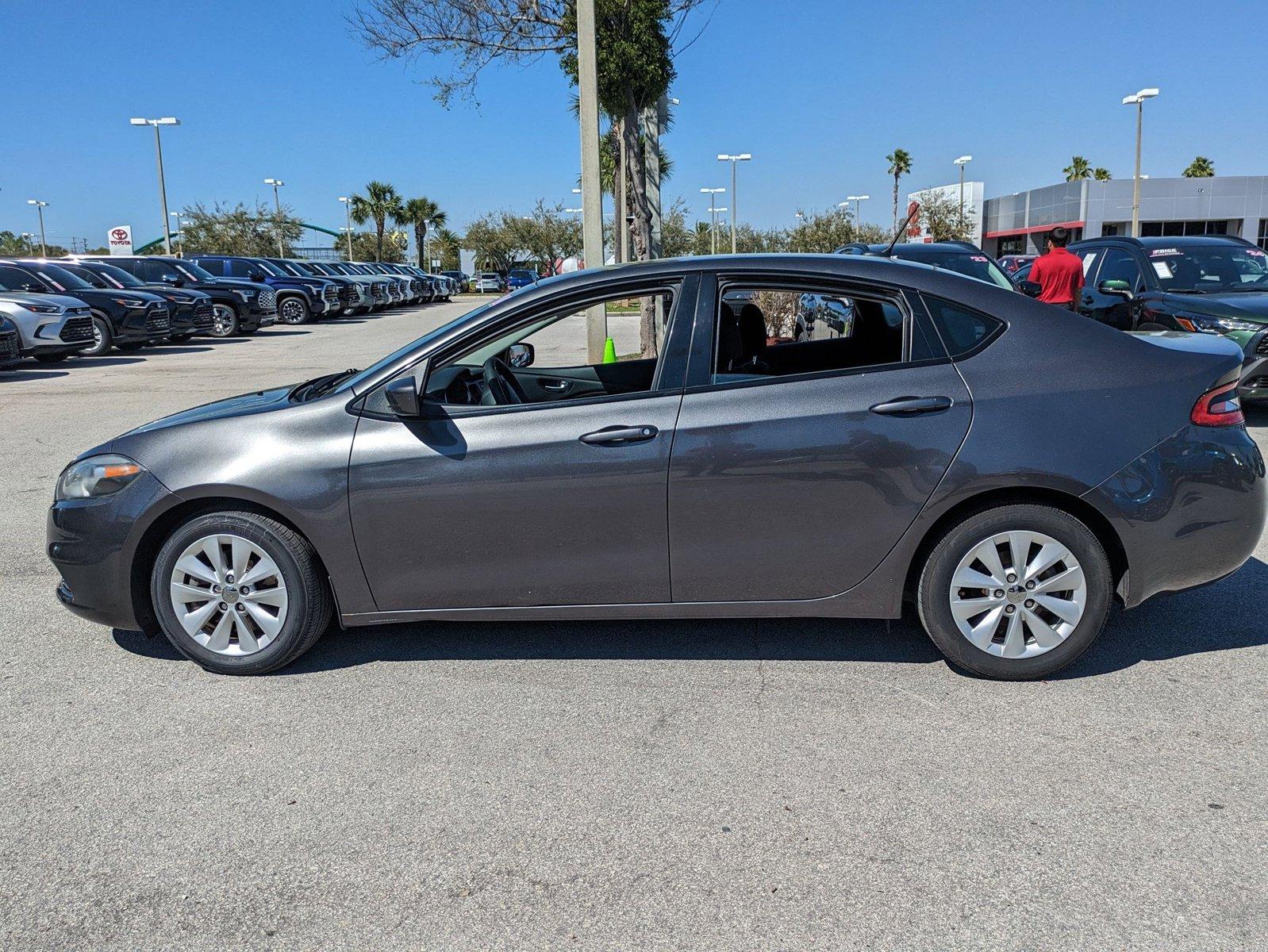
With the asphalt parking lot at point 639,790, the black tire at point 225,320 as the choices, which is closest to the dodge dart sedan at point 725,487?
the asphalt parking lot at point 639,790

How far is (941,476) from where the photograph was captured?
4008 mm

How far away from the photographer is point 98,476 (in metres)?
4.36

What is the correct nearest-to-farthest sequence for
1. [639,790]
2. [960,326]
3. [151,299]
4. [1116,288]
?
[639,790] → [960,326] → [1116,288] → [151,299]

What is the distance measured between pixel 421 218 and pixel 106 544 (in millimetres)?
78519

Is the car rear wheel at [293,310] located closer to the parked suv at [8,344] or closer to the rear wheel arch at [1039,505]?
the parked suv at [8,344]

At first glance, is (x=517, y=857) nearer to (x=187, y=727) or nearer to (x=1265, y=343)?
(x=187, y=727)

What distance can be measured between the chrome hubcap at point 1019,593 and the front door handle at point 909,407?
1.75 ft

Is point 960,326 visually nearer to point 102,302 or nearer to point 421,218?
point 102,302

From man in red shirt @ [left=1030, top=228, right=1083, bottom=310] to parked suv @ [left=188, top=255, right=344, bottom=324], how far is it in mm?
23909

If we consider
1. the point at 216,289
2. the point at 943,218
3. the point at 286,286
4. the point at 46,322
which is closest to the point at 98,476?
the point at 46,322

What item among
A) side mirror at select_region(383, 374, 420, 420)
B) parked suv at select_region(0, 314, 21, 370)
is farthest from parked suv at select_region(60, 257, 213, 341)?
side mirror at select_region(383, 374, 420, 420)

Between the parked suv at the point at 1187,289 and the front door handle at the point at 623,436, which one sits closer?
the front door handle at the point at 623,436

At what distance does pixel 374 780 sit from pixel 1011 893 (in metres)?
1.97

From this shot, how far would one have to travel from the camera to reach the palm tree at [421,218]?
3103 inches
